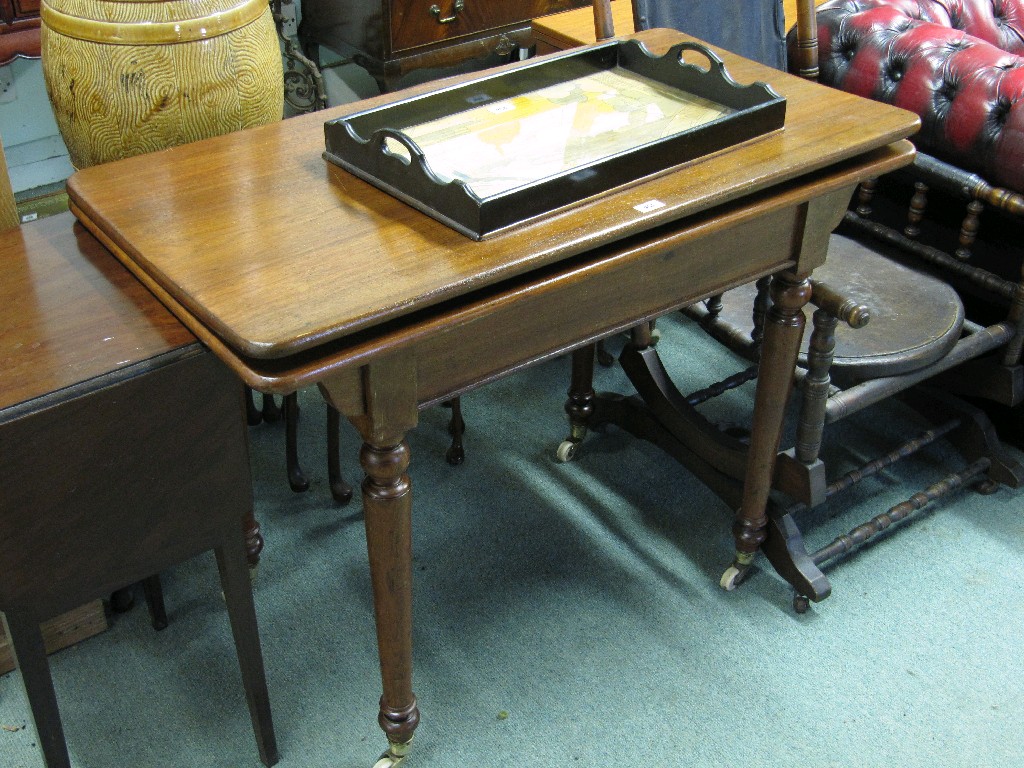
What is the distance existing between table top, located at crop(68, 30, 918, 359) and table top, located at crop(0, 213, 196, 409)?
43mm

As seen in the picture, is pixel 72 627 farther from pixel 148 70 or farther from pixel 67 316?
pixel 148 70

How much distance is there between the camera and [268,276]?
4.22 ft

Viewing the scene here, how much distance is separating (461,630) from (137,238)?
3.17ft

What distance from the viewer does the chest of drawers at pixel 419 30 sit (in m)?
2.98

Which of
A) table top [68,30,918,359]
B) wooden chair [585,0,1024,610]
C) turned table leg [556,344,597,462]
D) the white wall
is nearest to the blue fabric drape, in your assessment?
wooden chair [585,0,1024,610]

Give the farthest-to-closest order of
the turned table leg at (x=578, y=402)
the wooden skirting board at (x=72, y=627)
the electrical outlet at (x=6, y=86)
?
the electrical outlet at (x=6, y=86) < the turned table leg at (x=578, y=402) < the wooden skirting board at (x=72, y=627)

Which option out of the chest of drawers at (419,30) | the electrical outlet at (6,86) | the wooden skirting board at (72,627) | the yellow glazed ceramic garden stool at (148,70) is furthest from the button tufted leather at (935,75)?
the electrical outlet at (6,86)

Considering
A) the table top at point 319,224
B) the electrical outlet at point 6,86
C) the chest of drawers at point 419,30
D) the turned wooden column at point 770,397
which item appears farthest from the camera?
the electrical outlet at point 6,86

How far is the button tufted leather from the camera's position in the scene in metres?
2.07

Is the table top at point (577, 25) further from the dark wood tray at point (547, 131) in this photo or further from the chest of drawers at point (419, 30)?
the dark wood tray at point (547, 131)

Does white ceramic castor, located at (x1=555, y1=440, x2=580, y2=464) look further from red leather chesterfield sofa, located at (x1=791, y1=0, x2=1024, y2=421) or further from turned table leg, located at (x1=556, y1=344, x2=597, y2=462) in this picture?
red leather chesterfield sofa, located at (x1=791, y1=0, x2=1024, y2=421)

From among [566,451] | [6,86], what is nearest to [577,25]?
[566,451]

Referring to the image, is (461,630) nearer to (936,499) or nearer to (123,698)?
(123,698)

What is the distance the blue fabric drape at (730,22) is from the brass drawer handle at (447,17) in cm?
104
